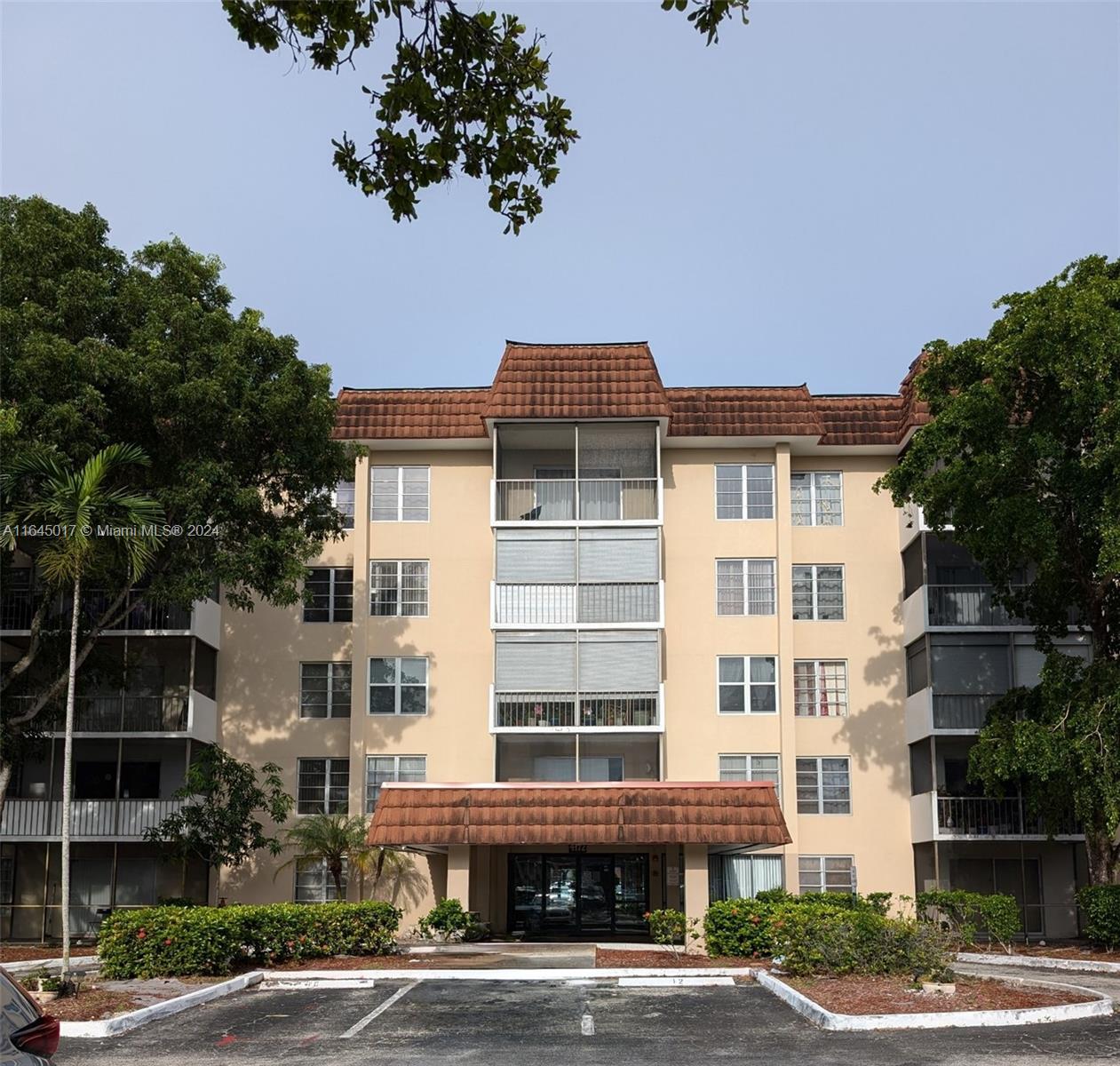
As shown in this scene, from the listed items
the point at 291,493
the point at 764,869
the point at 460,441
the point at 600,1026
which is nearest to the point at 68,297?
the point at 291,493

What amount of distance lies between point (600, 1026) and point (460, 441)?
70.8 ft

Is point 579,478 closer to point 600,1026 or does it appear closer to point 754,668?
point 754,668

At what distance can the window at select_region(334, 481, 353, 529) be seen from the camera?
37.6 meters

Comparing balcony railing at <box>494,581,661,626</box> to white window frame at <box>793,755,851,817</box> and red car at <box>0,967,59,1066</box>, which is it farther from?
red car at <box>0,967,59,1066</box>

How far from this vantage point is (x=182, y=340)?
95.7 feet

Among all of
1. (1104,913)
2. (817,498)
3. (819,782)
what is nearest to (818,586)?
(817,498)

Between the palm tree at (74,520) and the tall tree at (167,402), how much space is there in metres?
1.09

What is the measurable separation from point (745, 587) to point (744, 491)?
2.54m

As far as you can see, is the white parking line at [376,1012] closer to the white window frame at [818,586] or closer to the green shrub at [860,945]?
the green shrub at [860,945]

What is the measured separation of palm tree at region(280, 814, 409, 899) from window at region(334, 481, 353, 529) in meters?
7.73

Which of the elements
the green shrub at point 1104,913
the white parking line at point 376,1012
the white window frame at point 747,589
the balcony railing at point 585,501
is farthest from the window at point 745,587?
the white parking line at point 376,1012

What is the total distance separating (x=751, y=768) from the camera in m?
35.8

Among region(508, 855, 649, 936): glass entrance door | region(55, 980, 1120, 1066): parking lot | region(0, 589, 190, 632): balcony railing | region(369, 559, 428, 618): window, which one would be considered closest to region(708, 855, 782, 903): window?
region(508, 855, 649, 936): glass entrance door

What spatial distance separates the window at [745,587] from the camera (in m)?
36.8
